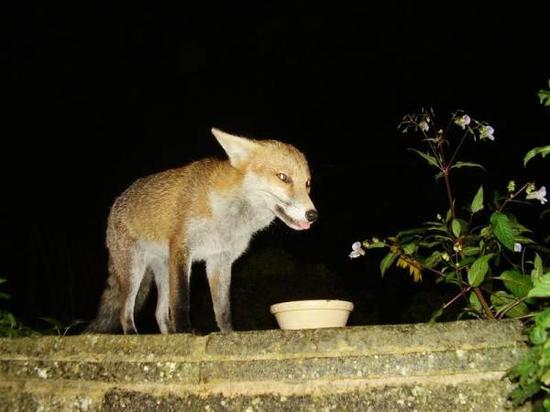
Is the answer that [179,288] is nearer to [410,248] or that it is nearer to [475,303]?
[410,248]

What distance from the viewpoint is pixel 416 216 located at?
8.23m

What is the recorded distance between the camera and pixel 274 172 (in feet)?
11.3

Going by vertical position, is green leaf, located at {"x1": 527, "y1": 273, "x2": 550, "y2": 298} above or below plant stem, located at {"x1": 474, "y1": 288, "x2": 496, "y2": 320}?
above

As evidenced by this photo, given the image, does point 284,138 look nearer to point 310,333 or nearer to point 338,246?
point 338,246

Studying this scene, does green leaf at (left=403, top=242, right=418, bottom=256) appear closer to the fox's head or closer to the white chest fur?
the fox's head

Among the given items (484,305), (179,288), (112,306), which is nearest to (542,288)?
(484,305)

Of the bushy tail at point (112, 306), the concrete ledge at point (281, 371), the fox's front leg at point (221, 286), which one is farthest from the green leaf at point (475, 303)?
the bushy tail at point (112, 306)

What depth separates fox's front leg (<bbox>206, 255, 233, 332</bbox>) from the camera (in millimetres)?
3494

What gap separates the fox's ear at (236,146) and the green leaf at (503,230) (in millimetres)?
1770

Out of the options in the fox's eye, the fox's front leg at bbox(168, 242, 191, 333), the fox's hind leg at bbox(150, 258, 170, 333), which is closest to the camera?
the fox's front leg at bbox(168, 242, 191, 333)

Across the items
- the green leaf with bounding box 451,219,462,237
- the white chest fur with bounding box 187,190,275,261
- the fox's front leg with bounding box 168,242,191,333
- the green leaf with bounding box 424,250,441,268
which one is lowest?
the fox's front leg with bounding box 168,242,191,333

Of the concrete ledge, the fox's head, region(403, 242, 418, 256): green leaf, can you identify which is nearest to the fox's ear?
the fox's head

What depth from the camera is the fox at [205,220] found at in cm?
329

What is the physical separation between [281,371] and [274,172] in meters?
1.88
